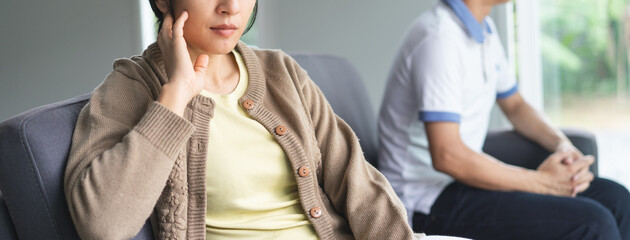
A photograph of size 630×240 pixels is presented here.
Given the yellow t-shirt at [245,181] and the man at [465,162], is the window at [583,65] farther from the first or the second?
the yellow t-shirt at [245,181]

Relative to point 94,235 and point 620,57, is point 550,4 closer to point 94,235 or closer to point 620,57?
point 620,57

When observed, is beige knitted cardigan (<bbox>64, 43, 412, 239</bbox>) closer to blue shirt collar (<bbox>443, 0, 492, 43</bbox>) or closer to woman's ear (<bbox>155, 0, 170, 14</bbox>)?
woman's ear (<bbox>155, 0, 170, 14</bbox>)

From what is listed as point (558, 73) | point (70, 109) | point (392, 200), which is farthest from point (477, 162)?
point (558, 73)

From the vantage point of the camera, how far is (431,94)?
1.94 metres

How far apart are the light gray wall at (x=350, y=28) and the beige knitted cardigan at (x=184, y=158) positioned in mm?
2567

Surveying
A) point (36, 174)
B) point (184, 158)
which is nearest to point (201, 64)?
point (184, 158)

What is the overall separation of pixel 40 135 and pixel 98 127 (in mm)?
95

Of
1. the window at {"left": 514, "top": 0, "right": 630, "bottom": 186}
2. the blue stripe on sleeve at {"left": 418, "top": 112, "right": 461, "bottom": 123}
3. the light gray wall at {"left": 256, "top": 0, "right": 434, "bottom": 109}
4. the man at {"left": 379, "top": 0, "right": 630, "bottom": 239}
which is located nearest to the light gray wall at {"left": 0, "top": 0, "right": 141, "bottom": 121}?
the light gray wall at {"left": 256, "top": 0, "right": 434, "bottom": 109}

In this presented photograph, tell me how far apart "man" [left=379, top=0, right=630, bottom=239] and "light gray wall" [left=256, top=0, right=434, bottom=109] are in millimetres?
1771

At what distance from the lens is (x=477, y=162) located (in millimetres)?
1956

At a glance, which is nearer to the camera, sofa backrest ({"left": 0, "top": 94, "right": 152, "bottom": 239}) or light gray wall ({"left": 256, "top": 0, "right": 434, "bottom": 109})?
sofa backrest ({"left": 0, "top": 94, "right": 152, "bottom": 239})

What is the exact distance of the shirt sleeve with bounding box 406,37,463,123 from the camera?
1924 millimetres

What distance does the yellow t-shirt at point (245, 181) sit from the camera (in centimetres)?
128

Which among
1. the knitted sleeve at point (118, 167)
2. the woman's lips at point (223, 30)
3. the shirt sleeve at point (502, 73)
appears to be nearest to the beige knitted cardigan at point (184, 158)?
the knitted sleeve at point (118, 167)
